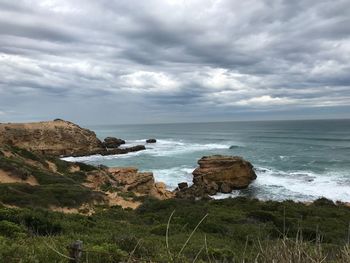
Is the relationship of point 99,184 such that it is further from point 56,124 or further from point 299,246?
point 56,124

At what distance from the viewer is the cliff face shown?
6775 centimetres

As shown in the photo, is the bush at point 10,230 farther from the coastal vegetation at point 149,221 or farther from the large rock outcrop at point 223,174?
the large rock outcrop at point 223,174

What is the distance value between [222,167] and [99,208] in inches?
984

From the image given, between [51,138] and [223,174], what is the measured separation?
132 feet

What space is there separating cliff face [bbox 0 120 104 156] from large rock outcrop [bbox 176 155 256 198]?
3458 cm

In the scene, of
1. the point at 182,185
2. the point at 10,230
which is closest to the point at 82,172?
the point at 182,185

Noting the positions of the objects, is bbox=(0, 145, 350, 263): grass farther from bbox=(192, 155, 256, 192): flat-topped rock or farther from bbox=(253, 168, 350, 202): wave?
bbox=(192, 155, 256, 192): flat-topped rock

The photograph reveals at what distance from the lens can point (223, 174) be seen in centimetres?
4494

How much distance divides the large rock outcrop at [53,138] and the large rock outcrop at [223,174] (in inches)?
1309

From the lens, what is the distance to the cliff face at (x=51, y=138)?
222 feet

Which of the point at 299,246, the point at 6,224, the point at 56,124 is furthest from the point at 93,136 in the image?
the point at 299,246

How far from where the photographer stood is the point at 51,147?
70.9 metres

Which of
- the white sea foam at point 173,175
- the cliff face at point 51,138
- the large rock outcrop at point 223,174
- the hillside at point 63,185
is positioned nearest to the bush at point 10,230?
the hillside at point 63,185

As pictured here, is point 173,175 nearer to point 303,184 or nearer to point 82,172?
point 82,172
